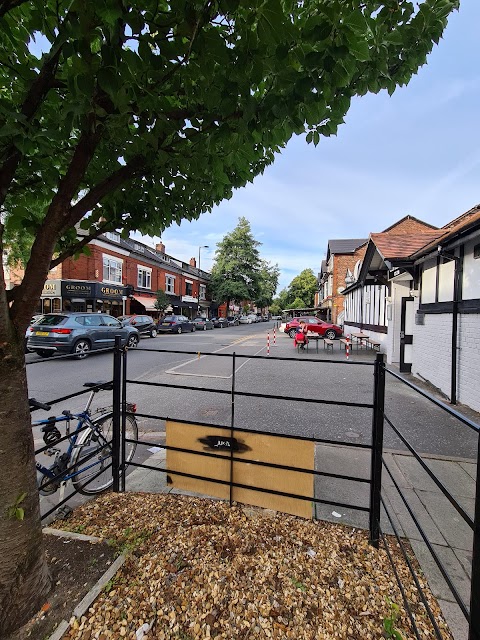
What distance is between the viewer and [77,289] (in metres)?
20.8

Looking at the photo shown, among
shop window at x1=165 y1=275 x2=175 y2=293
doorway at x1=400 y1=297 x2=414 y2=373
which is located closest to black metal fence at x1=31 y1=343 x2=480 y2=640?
doorway at x1=400 y1=297 x2=414 y2=373

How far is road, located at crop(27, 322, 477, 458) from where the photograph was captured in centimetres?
458

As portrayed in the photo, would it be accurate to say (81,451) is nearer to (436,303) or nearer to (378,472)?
→ (378,472)

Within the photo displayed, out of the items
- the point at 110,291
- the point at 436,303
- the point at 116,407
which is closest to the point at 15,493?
the point at 116,407

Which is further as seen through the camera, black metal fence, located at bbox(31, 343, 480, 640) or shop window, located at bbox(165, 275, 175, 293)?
shop window, located at bbox(165, 275, 175, 293)

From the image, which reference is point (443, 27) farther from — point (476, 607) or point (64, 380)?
point (64, 380)

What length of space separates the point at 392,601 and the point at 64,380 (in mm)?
8061

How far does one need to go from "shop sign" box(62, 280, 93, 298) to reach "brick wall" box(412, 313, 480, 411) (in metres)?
20.3

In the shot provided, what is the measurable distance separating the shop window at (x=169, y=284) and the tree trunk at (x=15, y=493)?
107ft

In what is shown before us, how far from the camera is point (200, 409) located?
570cm

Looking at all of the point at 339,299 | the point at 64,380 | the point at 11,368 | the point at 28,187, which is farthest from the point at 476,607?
the point at 339,299

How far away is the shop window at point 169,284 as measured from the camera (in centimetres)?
3334

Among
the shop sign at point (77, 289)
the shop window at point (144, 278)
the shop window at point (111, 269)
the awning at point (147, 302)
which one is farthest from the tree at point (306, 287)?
the shop sign at point (77, 289)

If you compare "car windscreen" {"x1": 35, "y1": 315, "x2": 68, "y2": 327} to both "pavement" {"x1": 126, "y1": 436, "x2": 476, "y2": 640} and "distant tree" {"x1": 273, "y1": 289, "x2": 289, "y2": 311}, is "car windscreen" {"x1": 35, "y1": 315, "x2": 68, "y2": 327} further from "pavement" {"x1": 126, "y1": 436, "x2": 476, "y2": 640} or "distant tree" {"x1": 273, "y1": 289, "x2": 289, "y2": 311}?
"distant tree" {"x1": 273, "y1": 289, "x2": 289, "y2": 311}
